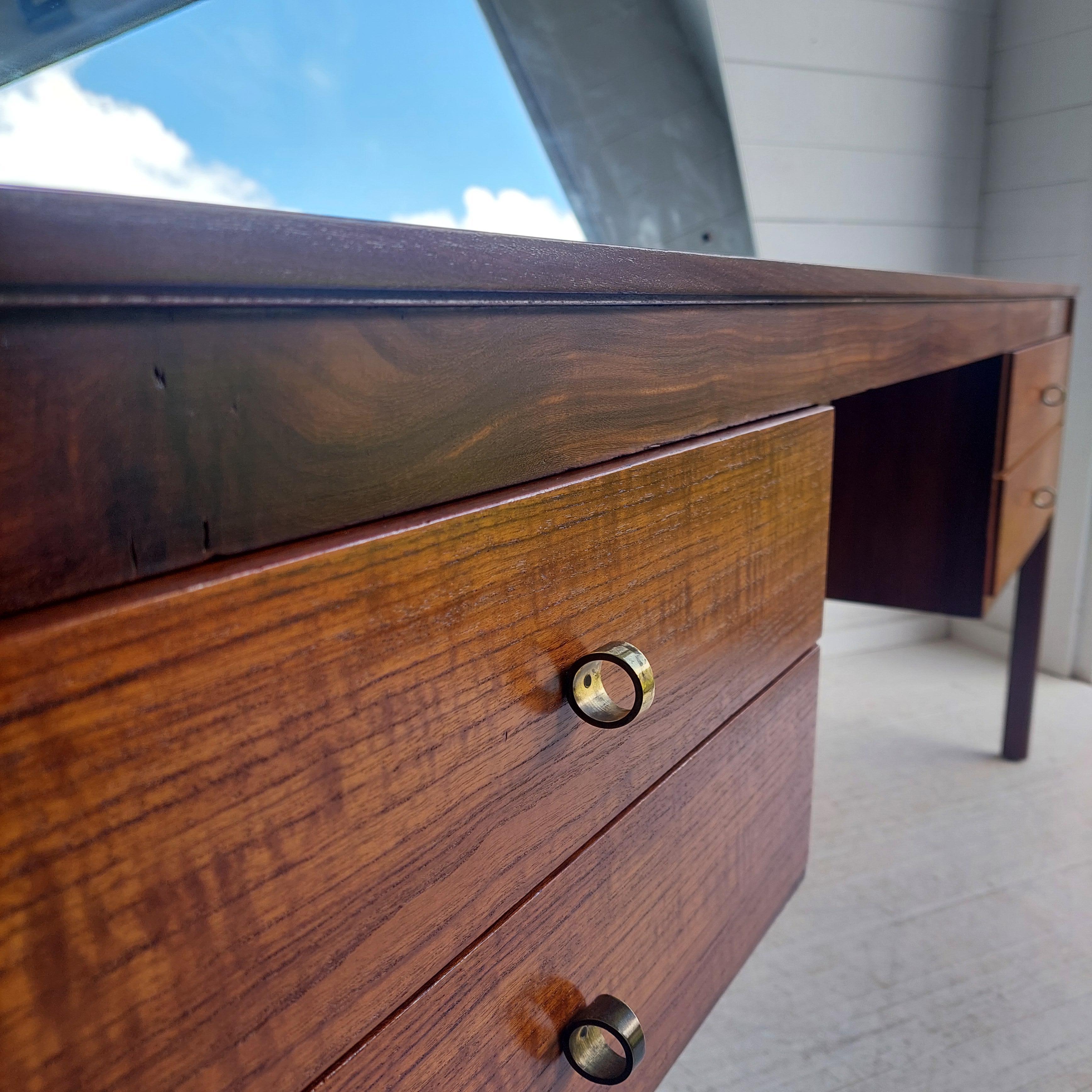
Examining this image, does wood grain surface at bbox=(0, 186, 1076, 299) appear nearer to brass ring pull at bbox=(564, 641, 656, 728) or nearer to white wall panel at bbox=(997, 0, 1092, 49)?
brass ring pull at bbox=(564, 641, 656, 728)

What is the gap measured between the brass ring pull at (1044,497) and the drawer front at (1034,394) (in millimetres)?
78

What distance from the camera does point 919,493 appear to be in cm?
104

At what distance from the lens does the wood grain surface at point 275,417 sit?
0.58 feet

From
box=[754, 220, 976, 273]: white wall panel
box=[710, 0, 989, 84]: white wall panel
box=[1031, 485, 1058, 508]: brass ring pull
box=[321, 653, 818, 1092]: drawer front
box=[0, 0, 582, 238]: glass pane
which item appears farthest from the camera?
box=[754, 220, 976, 273]: white wall panel

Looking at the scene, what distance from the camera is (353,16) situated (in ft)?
3.49

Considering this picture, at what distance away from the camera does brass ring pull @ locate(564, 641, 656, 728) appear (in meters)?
0.31

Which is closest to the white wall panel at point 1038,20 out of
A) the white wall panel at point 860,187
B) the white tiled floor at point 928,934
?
the white wall panel at point 860,187

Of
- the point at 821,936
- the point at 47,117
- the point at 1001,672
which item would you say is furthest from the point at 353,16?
the point at 1001,672

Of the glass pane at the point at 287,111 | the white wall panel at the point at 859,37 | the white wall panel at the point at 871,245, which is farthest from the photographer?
the white wall panel at the point at 871,245

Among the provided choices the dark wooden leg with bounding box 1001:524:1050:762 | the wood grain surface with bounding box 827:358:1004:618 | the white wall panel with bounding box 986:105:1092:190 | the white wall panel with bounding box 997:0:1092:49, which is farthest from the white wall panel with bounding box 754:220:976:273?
the dark wooden leg with bounding box 1001:524:1050:762

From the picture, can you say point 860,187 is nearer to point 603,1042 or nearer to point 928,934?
point 928,934

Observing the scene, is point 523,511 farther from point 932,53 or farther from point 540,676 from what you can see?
point 932,53

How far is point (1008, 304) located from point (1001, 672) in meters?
1.14

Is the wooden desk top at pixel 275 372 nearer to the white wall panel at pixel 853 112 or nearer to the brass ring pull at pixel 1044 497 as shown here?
the brass ring pull at pixel 1044 497
